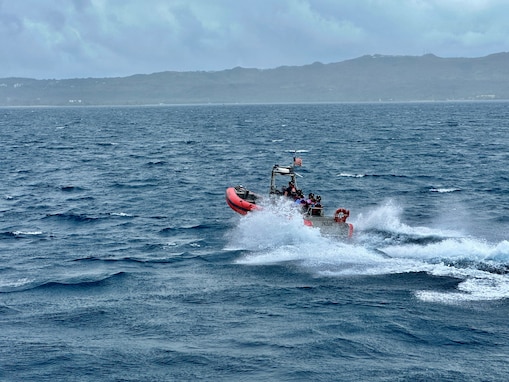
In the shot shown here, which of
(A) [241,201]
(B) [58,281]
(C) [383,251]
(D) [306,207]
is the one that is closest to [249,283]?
(C) [383,251]

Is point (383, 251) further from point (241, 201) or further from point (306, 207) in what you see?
point (241, 201)

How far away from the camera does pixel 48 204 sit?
48.5 metres

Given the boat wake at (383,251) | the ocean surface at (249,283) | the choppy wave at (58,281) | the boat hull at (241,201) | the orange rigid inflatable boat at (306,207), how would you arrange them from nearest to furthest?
the ocean surface at (249,283) < the boat wake at (383,251) < the choppy wave at (58,281) < the orange rigid inflatable boat at (306,207) < the boat hull at (241,201)

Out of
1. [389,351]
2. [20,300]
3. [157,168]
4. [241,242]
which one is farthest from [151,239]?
[157,168]

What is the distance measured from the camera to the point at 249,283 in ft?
96.2

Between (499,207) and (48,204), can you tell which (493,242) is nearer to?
(499,207)

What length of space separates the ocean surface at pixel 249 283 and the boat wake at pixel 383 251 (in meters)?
0.12

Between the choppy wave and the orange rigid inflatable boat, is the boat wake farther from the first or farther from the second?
the choppy wave

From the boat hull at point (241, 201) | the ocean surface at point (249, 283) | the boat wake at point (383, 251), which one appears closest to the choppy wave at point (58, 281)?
the ocean surface at point (249, 283)

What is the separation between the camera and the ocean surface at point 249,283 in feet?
71.5

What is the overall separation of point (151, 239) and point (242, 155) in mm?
41545

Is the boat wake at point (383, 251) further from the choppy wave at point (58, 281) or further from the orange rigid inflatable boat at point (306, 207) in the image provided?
the choppy wave at point (58, 281)

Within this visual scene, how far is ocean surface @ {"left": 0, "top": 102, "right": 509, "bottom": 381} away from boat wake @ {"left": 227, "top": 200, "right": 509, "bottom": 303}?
0.12 meters

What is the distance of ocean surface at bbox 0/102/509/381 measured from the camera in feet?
71.5
